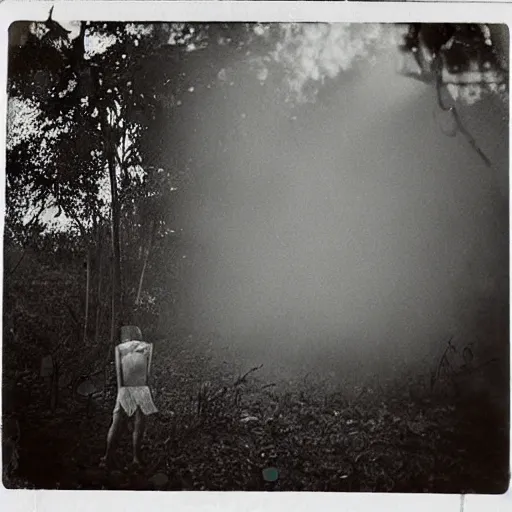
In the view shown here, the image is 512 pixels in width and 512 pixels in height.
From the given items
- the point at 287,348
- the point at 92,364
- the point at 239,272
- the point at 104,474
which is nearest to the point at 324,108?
the point at 239,272

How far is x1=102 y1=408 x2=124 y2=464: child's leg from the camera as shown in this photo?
3.49 feet

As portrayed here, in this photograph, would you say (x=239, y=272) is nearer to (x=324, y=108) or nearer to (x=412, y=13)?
(x=324, y=108)

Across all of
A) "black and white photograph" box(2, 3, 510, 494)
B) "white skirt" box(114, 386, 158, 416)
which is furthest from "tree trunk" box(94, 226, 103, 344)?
"white skirt" box(114, 386, 158, 416)

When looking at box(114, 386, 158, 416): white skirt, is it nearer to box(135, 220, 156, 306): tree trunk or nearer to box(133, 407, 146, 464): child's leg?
box(133, 407, 146, 464): child's leg

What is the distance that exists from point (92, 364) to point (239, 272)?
35 centimetres

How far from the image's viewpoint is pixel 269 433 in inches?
42.1

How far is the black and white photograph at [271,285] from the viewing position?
3.50 feet

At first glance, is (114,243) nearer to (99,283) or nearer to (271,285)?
(99,283)

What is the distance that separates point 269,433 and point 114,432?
1.01ft

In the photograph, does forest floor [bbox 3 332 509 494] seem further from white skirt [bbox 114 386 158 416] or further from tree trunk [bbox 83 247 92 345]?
tree trunk [bbox 83 247 92 345]

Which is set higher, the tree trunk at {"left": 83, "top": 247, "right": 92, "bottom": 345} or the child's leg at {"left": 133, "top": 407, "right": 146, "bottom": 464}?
the tree trunk at {"left": 83, "top": 247, "right": 92, "bottom": 345}

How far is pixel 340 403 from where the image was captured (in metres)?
1.07

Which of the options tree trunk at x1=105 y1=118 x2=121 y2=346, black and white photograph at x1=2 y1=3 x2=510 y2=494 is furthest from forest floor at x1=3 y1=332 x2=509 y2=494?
tree trunk at x1=105 y1=118 x2=121 y2=346

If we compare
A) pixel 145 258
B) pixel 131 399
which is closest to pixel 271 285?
pixel 145 258
